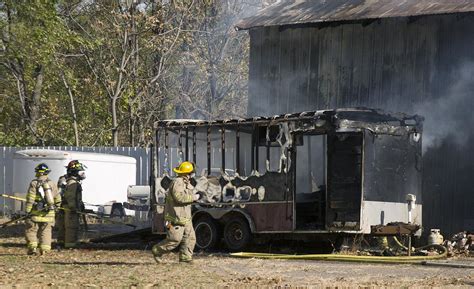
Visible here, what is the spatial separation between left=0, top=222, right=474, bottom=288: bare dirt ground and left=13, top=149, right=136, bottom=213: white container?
9.64m

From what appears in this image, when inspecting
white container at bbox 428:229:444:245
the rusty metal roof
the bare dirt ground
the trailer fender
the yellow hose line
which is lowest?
the bare dirt ground

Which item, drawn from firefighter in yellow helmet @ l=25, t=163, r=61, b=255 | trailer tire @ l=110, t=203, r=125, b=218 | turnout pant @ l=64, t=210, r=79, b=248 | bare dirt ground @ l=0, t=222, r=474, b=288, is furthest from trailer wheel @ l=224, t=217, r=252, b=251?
trailer tire @ l=110, t=203, r=125, b=218

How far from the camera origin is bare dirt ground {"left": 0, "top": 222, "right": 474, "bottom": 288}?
14297 mm

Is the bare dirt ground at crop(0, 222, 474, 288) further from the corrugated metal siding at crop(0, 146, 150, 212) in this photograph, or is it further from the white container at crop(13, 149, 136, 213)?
the corrugated metal siding at crop(0, 146, 150, 212)

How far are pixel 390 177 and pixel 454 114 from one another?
337cm

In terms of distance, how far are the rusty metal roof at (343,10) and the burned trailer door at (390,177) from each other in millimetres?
3219

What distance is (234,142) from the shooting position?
21266mm

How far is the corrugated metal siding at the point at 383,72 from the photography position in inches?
896

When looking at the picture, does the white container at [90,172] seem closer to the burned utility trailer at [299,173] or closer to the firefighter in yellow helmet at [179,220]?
the burned utility trailer at [299,173]

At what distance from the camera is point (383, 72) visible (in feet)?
80.7

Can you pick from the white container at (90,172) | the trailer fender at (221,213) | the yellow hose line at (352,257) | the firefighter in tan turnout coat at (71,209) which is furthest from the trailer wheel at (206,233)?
the white container at (90,172)

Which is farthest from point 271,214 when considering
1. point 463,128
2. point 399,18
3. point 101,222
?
point 101,222

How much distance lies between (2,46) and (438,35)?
22.2 m

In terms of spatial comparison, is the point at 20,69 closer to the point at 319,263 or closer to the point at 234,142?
the point at 234,142
